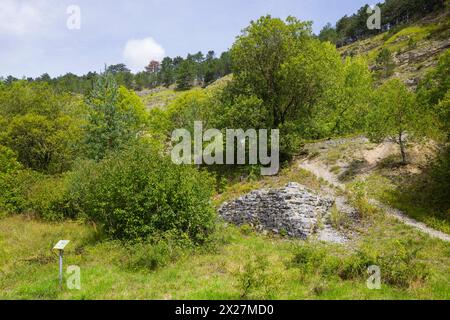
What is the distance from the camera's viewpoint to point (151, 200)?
16.7m

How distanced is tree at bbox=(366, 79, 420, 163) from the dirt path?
2.80 metres

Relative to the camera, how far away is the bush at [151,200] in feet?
54.3

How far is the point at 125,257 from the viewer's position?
1466cm

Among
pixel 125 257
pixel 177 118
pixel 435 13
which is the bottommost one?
pixel 125 257

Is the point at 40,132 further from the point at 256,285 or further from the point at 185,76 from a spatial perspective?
the point at 185,76

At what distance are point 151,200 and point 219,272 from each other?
5341 mm

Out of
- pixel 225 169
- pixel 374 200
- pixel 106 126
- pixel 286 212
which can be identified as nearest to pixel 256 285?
pixel 286 212

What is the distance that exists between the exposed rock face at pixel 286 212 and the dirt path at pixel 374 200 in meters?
3.25

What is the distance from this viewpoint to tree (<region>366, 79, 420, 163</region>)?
22.9 m

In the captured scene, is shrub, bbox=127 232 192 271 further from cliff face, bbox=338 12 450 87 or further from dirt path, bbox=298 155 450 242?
cliff face, bbox=338 12 450 87

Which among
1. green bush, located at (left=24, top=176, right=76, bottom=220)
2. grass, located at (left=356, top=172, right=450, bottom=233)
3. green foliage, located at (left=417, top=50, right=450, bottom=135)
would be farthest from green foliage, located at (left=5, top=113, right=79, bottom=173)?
green foliage, located at (left=417, top=50, right=450, bottom=135)

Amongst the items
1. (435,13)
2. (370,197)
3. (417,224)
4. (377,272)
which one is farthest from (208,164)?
(435,13)
